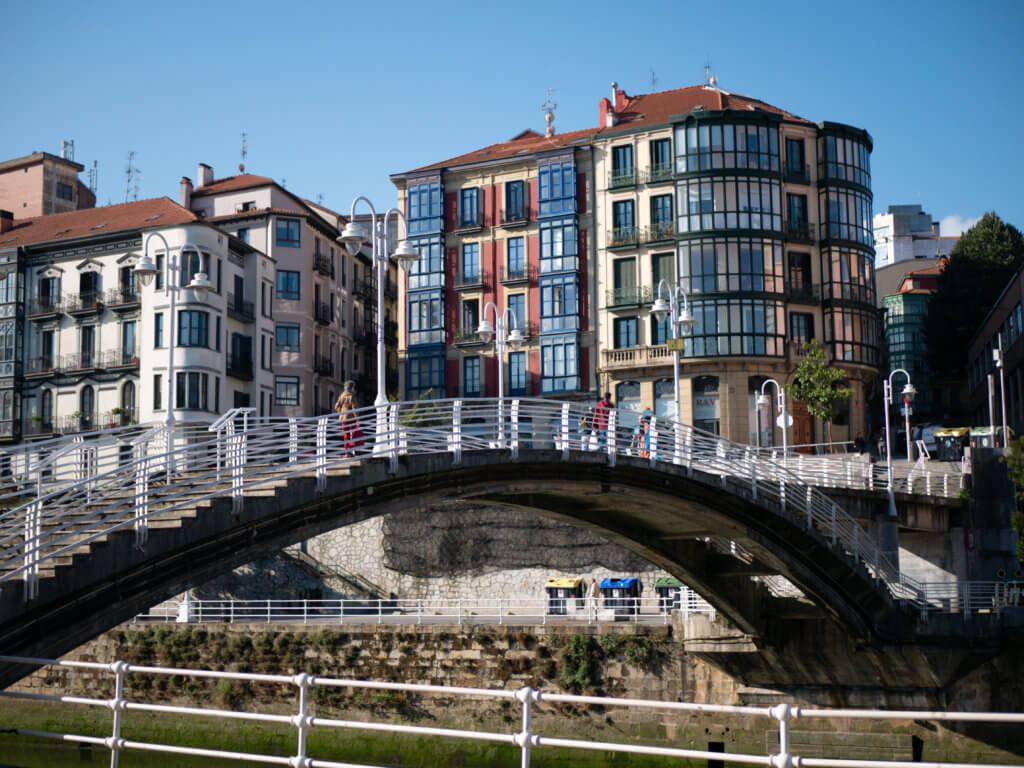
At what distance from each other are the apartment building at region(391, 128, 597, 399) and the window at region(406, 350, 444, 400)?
51mm

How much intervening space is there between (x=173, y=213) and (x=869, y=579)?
38.5 metres

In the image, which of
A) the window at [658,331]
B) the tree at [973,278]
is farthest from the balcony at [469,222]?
the tree at [973,278]

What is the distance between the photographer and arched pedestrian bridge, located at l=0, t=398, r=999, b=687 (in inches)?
648

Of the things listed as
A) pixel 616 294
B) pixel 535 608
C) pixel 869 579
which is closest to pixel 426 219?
pixel 616 294

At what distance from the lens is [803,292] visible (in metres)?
59.6

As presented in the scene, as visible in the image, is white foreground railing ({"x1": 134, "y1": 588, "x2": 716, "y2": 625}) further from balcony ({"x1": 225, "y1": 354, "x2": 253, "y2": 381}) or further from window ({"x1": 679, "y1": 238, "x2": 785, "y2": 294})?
window ({"x1": 679, "y1": 238, "x2": 785, "y2": 294})

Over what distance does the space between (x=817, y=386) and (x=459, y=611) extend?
19.3 meters

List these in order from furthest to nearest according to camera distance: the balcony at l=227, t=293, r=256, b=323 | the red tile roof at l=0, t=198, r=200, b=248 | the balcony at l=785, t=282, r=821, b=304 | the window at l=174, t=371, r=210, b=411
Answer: the balcony at l=785, t=282, r=821, b=304
the red tile roof at l=0, t=198, r=200, b=248
the balcony at l=227, t=293, r=256, b=323
the window at l=174, t=371, r=210, b=411

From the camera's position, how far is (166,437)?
62.4 ft

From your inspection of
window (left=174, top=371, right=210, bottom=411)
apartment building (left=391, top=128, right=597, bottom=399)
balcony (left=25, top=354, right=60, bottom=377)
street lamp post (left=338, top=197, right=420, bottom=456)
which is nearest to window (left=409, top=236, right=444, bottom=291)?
apartment building (left=391, top=128, right=597, bottom=399)

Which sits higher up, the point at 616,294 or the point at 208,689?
the point at 616,294

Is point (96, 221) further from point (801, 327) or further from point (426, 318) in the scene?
point (801, 327)

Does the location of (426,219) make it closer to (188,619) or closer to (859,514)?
(188,619)

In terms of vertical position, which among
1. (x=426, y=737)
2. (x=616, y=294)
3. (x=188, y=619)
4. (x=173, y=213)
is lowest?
(x=426, y=737)
